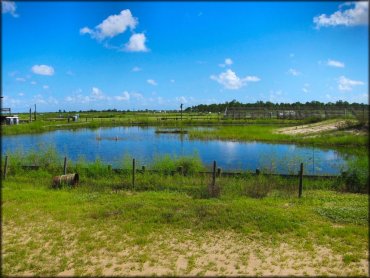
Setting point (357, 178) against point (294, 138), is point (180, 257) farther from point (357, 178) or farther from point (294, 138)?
point (294, 138)

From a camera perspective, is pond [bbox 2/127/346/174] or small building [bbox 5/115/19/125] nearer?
pond [bbox 2/127/346/174]

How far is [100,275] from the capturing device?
541 centimetres

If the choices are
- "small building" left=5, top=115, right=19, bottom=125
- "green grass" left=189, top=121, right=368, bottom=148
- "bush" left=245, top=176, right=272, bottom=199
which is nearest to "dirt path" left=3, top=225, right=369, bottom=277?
"bush" left=245, top=176, right=272, bottom=199

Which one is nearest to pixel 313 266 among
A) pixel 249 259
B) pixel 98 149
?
pixel 249 259

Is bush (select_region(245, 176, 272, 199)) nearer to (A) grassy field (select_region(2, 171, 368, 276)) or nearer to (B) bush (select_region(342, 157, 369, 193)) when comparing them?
(A) grassy field (select_region(2, 171, 368, 276))

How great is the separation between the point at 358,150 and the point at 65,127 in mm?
34915

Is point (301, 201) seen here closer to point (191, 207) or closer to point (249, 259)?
point (191, 207)

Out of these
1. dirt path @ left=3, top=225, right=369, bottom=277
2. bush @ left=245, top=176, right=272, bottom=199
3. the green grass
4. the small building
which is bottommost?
dirt path @ left=3, top=225, right=369, bottom=277

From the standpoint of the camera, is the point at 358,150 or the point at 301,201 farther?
the point at 358,150

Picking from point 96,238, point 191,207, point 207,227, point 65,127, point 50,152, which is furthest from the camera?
point 65,127

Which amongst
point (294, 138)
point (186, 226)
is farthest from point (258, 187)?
point (294, 138)

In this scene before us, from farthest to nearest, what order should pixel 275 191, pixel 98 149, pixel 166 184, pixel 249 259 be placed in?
1. pixel 98 149
2. pixel 166 184
3. pixel 275 191
4. pixel 249 259

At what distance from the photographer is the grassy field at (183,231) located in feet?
18.9

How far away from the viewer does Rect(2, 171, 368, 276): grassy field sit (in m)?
5.77
